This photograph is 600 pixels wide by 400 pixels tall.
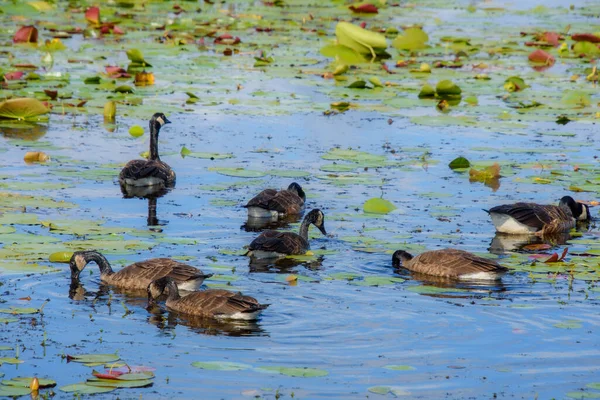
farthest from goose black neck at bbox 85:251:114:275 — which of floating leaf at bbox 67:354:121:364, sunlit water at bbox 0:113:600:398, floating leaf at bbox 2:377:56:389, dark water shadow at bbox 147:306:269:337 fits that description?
floating leaf at bbox 2:377:56:389

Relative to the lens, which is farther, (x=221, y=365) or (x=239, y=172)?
(x=239, y=172)

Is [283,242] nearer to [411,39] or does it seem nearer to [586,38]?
[411,39]

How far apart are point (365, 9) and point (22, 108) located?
16.8 metres

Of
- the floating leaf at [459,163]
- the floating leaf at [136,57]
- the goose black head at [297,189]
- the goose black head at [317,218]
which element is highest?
the floating leaf at [136,57]

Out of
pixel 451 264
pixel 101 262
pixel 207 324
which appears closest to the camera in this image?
pixel 207 324

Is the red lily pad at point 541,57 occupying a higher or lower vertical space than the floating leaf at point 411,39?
lower

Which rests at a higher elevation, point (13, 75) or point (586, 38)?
point (586, 38)

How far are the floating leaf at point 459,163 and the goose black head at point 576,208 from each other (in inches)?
107

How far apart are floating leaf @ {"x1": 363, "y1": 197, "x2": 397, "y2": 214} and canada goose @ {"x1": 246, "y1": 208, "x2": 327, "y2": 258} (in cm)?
116

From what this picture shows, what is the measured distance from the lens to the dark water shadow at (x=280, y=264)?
1233 cm

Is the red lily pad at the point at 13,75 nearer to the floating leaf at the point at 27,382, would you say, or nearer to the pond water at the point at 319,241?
the pond water at the point at 319,241

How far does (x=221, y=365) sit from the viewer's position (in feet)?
29.7

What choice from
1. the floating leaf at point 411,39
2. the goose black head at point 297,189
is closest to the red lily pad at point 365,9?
the floating leaf at point 411,39

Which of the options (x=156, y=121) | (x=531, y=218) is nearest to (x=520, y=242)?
(x=531, y=218)
